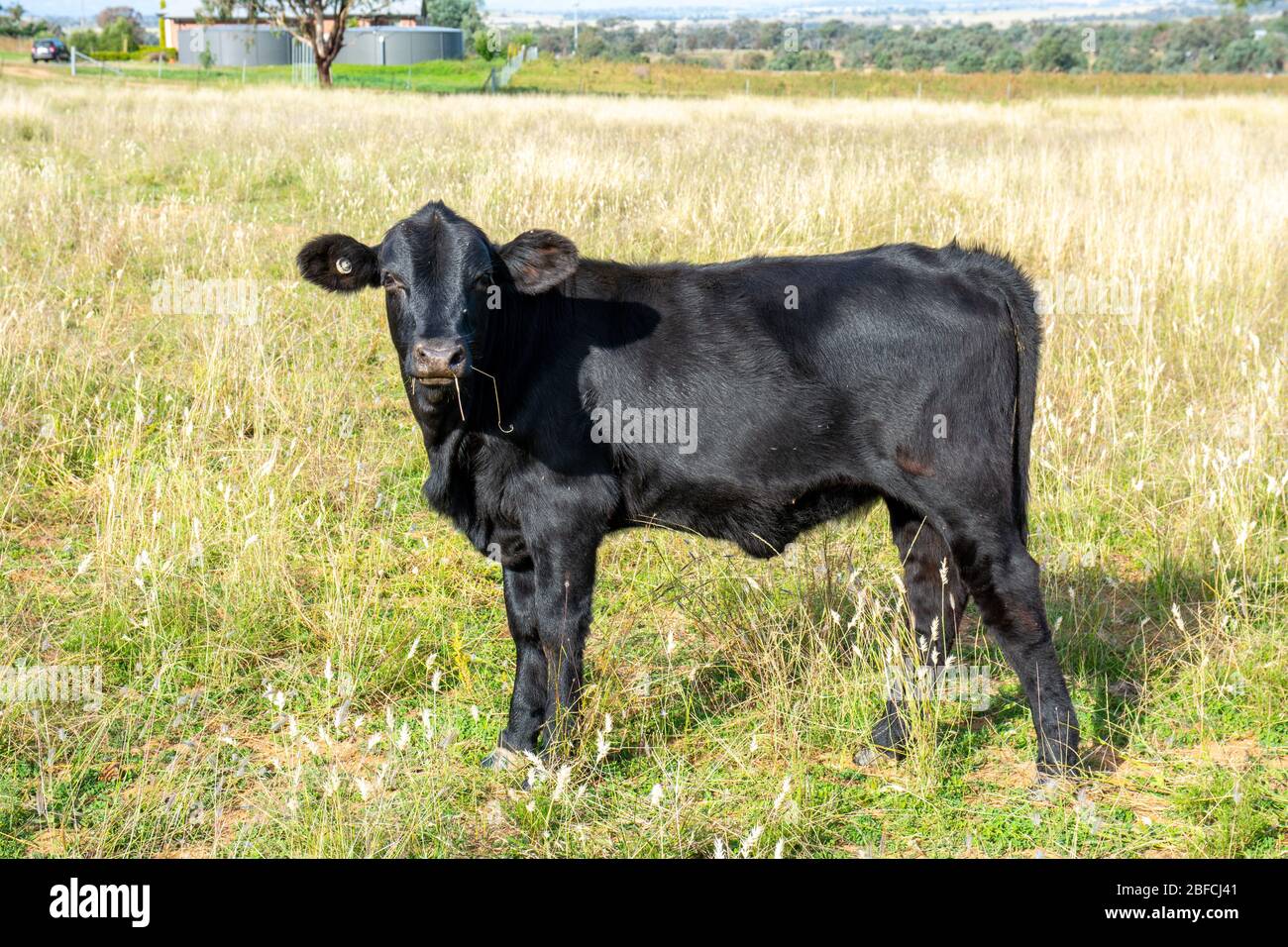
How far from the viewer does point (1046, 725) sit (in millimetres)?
3773

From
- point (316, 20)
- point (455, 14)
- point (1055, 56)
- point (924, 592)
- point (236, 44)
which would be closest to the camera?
point (924, 592)

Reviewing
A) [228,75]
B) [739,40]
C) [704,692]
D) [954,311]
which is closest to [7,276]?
[704,692]

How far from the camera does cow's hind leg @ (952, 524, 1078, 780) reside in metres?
3.72

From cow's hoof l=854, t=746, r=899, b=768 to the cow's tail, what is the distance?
87cm

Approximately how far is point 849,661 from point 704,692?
60 centimetres

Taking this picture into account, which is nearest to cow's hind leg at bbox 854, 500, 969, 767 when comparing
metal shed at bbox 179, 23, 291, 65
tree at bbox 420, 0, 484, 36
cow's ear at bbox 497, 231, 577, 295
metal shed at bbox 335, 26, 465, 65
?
cow's ear at bbox 497, 231, 577, 295

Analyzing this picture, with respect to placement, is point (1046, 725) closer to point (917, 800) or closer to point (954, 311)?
point (917, 800)

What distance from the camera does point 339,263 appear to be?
391 cm

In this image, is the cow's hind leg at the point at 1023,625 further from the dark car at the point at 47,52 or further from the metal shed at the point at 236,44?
the metal shed at the point at 236,44

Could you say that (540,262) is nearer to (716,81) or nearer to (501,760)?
(501,760)

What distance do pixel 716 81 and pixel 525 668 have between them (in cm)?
5735

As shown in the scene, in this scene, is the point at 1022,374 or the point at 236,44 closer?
the point at 1022,374

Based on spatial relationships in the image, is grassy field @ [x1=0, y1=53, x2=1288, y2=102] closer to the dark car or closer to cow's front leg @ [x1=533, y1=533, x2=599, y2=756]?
the dark car

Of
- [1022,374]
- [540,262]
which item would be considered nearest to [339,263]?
[540,262]
